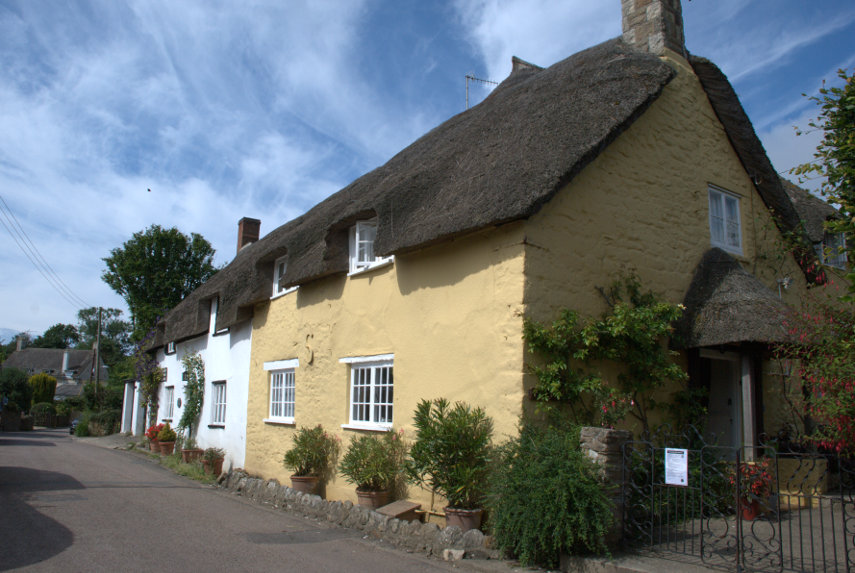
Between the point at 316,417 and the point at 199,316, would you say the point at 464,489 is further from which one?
the point at 199,316

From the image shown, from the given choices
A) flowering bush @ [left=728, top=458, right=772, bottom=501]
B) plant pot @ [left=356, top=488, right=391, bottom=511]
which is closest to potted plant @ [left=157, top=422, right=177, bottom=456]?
plant pot @ [left=356, top=488, right=391, bottom=511]

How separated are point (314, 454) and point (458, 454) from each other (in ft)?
13.1

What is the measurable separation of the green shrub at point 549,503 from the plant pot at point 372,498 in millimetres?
2430

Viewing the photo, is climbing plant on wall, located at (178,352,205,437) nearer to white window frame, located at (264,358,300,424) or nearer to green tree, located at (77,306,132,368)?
white window frame, located at (264,358,300,424)

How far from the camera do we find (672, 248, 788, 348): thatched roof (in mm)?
7863

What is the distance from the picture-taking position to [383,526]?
8.05m

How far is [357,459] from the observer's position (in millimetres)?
8961

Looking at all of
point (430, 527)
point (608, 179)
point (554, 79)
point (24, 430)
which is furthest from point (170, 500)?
point (24, 430)

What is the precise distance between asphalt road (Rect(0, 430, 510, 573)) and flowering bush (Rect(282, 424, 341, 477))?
842 mm

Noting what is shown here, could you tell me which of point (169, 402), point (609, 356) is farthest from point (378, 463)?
point (169, 402)

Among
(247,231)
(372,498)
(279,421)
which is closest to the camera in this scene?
(372,498)

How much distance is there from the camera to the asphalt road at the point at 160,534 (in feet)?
21.7

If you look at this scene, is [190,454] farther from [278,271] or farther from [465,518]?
[465,518]

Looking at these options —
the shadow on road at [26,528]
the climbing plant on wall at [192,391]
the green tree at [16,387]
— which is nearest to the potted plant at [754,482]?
the shadow on road at [26,528]
